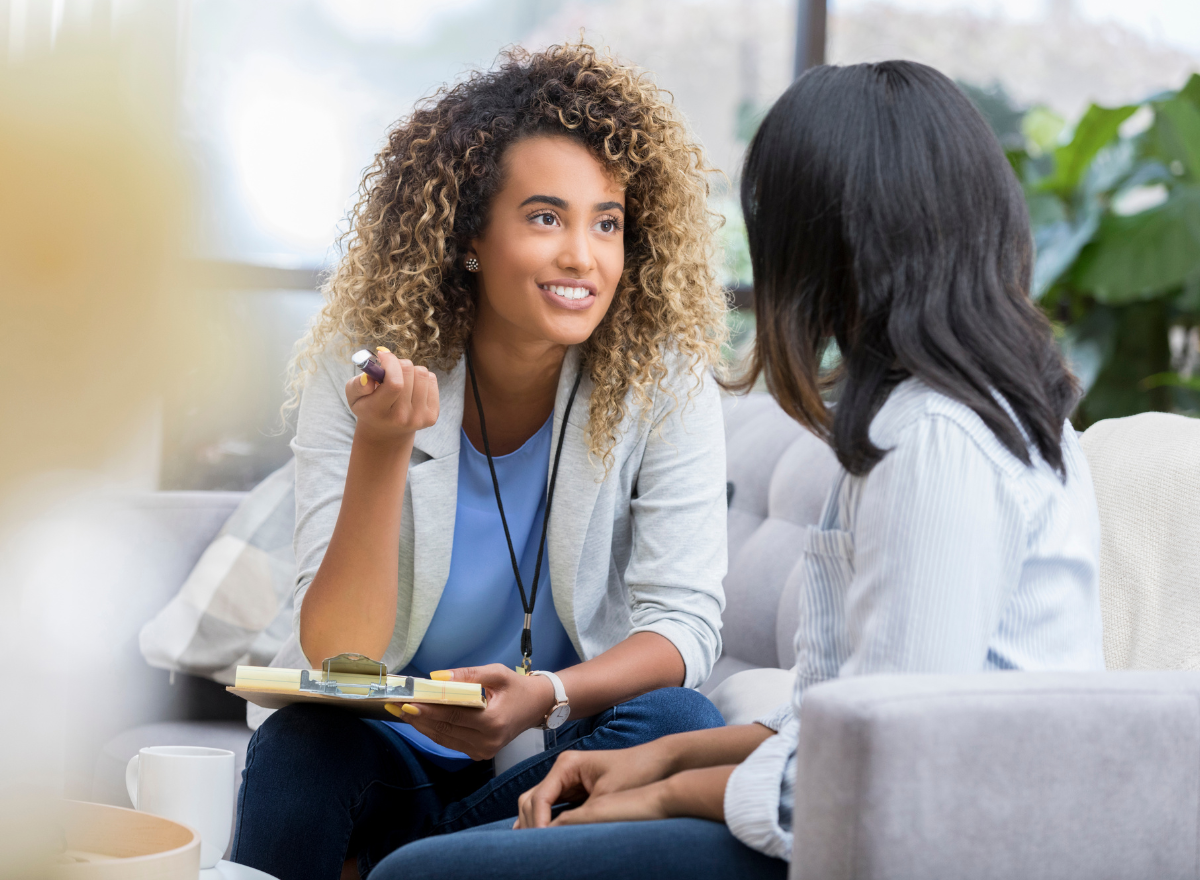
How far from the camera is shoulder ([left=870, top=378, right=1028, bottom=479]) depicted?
73cm

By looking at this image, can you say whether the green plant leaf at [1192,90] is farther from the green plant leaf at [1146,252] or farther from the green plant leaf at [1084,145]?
the green plant leaf at [1146,252]

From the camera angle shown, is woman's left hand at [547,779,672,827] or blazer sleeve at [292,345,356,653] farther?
blazer sleeve at [292,345,356,653]

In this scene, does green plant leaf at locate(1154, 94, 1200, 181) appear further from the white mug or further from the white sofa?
the white mug

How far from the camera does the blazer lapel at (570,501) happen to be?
1344mm

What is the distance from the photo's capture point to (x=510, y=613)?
138 centimetres

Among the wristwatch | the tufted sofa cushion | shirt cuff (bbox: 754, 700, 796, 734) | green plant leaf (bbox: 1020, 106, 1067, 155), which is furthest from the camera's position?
green plant leaf (bbox: 1020, 106, 1067, 155)

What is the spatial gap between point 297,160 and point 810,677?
90.8 inches

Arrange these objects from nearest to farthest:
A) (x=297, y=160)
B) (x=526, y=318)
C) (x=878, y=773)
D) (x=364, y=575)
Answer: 1. (x=878, y=773)
2. (x=364, y=575)
3. (x=526, y=318)
4. (x=297, y=160)

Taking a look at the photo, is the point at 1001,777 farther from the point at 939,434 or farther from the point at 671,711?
the point at 671,711

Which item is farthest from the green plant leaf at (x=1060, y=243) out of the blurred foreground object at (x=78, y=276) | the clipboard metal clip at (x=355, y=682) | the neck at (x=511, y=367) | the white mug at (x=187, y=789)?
the blurred foreground object at (x=78, y=276)

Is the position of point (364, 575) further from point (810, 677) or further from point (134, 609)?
point (134, 609)

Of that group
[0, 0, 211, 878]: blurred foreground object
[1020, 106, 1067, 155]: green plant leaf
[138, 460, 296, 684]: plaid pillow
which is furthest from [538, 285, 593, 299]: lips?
[1020, 106, 1067, 155]: green plant leaf

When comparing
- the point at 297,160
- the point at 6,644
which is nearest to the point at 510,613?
the point at 6,644

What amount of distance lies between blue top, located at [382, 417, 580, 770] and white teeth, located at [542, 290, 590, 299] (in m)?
0.19
